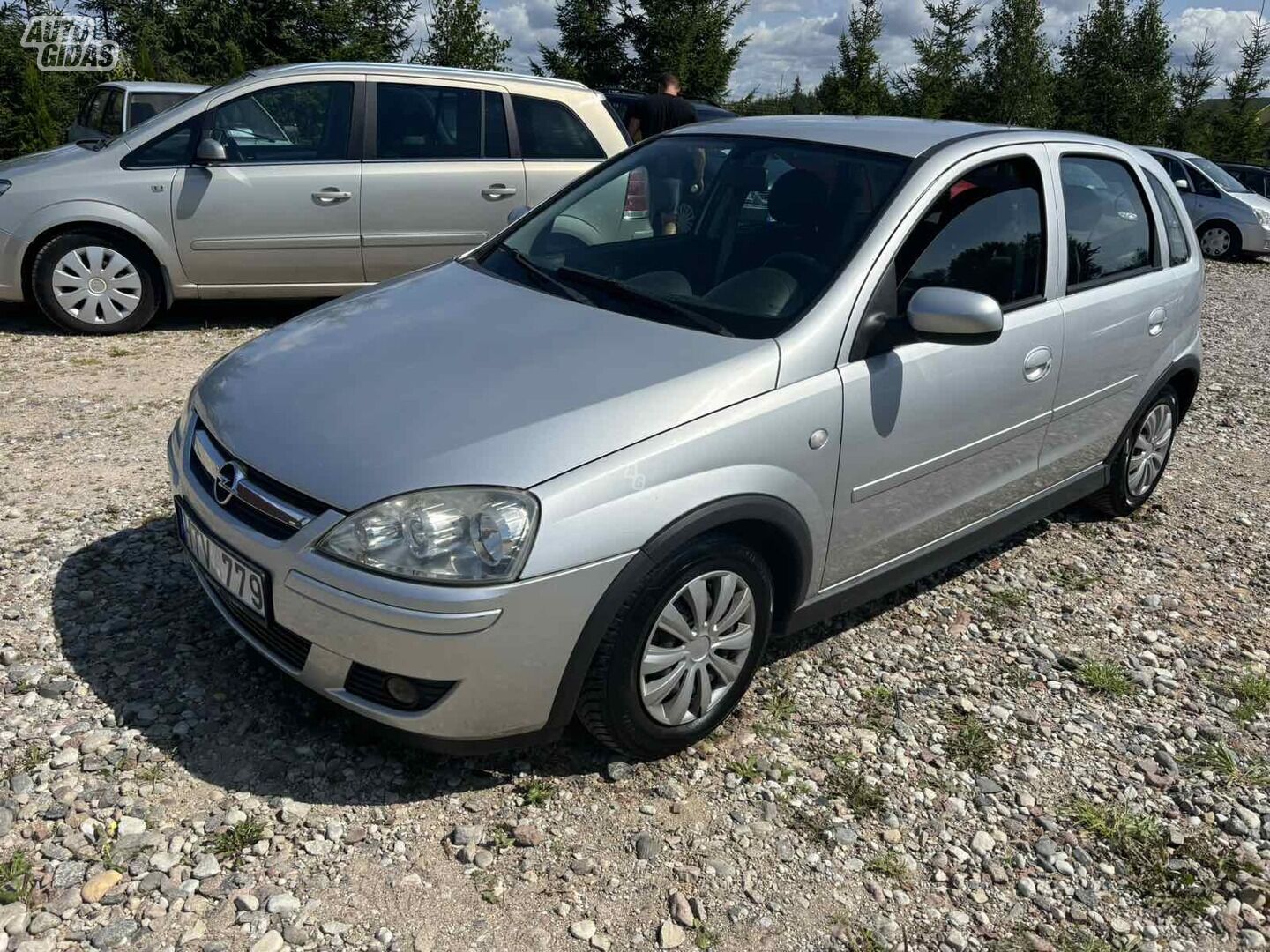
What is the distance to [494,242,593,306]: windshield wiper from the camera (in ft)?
11.4

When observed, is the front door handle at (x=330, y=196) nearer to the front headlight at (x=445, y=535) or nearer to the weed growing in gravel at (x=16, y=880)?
the front headlight at (x=445, y=535)

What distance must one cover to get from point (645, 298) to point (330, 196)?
4.46m

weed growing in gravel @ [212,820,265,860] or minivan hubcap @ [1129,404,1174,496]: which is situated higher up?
minivan hubcap @ [1129,404,1174,496]

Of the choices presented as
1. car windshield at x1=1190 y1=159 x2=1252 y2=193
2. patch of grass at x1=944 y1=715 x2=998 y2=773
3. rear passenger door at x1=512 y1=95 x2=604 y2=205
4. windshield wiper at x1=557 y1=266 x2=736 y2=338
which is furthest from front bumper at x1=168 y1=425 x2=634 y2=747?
car windshield at x1=1190 y1=159 x2=1252 y2=193

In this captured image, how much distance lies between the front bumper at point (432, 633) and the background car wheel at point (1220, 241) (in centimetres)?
1619

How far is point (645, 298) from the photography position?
3391mm

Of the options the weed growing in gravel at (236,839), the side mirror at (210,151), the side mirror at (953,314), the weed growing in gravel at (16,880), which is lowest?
the weed growing in gravel at (16,880)

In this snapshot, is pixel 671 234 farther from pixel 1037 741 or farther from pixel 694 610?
pixel 1037 741

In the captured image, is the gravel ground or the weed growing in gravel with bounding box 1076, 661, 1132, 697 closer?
the gravel ground

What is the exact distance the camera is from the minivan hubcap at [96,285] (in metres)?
6.92

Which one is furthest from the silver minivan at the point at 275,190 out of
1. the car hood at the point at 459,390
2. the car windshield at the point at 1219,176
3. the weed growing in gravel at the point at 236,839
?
the car windshield at the point at 1219,176

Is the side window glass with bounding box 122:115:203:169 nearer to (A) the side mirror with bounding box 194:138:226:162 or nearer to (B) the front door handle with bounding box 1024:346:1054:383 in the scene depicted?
(A) the side mirror with bounding box 194:138:226:162

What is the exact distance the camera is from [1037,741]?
11.1 ft

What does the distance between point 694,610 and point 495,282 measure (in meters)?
1.45
